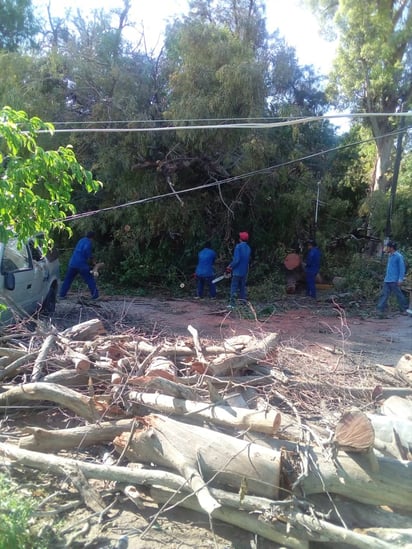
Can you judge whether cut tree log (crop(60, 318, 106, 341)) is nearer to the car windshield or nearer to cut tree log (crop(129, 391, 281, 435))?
cut tree log (crop(129, 391, 281, 435))

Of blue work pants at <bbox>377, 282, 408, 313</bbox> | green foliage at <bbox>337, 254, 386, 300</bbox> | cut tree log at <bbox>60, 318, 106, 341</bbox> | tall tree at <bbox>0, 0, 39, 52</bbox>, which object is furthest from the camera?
tall tree at <bbox>0, 0, 39, 52</bbox>

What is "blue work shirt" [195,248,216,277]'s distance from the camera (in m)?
13.0

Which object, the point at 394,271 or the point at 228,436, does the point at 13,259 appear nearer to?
the point at 228,436

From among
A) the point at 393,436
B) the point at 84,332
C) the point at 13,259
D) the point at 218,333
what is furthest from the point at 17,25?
the point at 393,436

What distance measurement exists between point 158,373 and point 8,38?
68.8 ft

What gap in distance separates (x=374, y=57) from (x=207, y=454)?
17.1m

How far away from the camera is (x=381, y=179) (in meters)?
19.5

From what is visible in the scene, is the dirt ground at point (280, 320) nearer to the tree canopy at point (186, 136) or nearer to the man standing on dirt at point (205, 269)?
the man standing on dirt at point (205, 269)

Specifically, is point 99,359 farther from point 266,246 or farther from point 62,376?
point 266,246

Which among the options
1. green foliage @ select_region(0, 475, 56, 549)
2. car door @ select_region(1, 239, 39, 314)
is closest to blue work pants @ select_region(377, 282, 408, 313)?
car door @ select_region(1, 239, 39, 314)

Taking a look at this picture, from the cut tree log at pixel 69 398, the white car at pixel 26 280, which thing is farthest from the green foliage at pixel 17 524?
the white car at pixel 26 280

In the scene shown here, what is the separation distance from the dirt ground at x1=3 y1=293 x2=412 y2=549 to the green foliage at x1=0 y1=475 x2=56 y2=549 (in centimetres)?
26

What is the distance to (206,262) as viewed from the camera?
13016 mm

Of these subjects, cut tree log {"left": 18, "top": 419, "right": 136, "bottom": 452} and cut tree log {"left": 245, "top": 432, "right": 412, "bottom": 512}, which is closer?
cut tree log {"left": 245, "top": 432, "right": 412, "bottom": 512}
